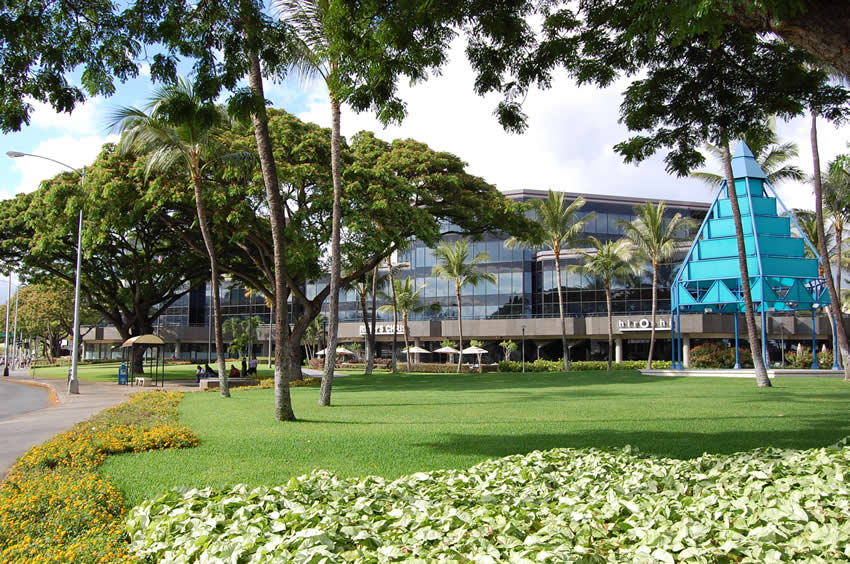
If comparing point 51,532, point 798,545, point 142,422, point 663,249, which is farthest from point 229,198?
point 663,249

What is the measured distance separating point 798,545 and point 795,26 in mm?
4440

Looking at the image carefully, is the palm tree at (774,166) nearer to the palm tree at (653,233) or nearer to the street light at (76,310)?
the palm tree at (653,233)

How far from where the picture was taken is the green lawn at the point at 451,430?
8.62 metres

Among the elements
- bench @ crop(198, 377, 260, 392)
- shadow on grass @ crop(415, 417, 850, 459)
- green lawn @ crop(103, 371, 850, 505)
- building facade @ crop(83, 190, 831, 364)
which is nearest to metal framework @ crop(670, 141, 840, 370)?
green lawn @ crop(103, 371, 850, 505)

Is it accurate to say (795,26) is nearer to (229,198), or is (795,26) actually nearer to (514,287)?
(229,198)

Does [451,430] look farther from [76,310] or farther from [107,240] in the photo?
[107,240]

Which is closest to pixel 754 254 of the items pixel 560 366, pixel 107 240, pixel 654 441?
pixel 560 366

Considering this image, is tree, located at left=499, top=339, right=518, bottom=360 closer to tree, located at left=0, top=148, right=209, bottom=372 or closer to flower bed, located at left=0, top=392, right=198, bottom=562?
tree, located at left=0, top=148, right=209, bottom=372

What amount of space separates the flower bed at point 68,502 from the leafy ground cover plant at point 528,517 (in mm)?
391

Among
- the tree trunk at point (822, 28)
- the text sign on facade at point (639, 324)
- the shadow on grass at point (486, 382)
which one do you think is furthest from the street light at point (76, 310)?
the text sign on facade at point (639, 324)

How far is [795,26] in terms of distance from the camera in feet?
19.0

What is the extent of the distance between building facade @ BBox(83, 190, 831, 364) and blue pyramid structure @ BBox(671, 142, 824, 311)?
1621 centimetres

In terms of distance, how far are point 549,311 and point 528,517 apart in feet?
170

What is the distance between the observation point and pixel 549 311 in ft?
183
